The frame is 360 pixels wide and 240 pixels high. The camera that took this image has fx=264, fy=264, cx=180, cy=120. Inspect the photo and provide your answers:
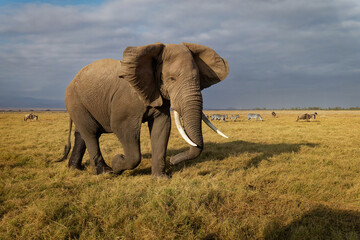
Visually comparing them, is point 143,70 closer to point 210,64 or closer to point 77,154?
point 210,64

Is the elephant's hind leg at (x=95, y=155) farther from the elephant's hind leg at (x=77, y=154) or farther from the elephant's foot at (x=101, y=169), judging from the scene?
the elephant's hind leg at (x=77, y=154)

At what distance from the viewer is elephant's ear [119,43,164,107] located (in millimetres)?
4914

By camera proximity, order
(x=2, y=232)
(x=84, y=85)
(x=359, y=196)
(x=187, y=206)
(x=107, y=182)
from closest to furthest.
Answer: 1. (x=2, y=232)
2. (x=187, y=206)
3. (x=359, y=196)
4. (x=107, y=182)
5. (x=84, y=85)

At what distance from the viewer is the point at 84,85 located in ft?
20.2

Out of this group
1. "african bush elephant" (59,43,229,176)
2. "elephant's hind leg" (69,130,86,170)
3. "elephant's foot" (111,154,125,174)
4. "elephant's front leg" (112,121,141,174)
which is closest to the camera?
"african bush elephant" (59,43,229,176)

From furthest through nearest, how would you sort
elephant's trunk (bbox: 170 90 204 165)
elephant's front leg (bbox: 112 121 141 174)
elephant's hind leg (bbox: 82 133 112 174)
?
1. elephant's hind leg (bbox: 82 133 112 174)
2. elephant's front leg (bbox: 112 121 141 174)
3. elephant's trunk (bbox: 170 90 204 165)

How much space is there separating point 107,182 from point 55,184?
3.09 feet

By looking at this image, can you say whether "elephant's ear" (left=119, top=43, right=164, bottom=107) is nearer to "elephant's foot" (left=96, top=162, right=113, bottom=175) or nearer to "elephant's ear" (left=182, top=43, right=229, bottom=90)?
"elephant's ear" (left=182, top=43, right=229, bottom=90)

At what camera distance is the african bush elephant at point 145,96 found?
483 cm

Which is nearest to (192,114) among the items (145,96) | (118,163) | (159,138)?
(145,96)

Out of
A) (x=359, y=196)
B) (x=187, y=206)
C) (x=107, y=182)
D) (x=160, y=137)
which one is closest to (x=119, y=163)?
(x=107, y=182)

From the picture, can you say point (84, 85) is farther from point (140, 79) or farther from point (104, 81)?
point (140, 79)

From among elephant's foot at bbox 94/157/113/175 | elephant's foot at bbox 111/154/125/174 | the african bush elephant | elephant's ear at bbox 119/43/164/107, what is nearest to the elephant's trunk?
the african bush elephant

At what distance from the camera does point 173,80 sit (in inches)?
196
